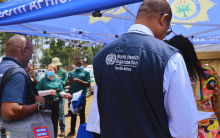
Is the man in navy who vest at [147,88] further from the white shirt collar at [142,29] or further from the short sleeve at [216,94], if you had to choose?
the short sleeve at [216,94]

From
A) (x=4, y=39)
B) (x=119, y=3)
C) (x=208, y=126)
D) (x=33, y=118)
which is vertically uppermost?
(x=4, y=39)

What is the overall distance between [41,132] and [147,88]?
52.8 inches

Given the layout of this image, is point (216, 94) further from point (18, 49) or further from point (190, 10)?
point (190, 10)

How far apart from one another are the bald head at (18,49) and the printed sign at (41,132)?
0.75 meters

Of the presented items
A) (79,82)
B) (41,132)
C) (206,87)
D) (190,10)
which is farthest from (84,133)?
(190,10)

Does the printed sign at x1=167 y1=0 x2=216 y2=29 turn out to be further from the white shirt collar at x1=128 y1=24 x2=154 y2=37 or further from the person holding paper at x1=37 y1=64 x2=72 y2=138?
the person holding paper at x1=37 y1=64 x2=72 y2=138

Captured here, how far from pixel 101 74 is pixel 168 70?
1.55 ft

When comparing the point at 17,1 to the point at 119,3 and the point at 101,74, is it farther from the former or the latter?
the point at 101,74

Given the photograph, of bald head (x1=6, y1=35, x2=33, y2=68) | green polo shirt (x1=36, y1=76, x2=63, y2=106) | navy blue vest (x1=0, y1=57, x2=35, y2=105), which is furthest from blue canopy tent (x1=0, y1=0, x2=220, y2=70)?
green polo shirt (x1=36, y1=76, x2=63, y2=106)

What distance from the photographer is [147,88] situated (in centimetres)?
105

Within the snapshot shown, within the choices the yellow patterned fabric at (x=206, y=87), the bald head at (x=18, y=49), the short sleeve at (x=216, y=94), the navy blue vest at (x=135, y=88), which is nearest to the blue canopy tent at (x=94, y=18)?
the bald head at (x=18, y=49)

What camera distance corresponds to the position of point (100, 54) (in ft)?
4.33

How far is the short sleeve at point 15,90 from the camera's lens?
1653mm

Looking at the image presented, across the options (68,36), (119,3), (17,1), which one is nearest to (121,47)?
(119,3)
